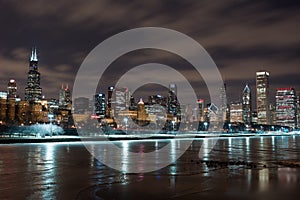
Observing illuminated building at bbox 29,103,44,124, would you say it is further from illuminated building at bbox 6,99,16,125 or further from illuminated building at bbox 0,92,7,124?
illuminated building at bbox 0,92,7,124

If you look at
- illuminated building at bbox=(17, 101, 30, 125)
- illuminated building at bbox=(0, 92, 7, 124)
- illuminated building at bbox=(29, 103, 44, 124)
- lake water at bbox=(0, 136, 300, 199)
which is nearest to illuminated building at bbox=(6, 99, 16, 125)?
illuminated building at bbox=(0, 92, 7, 124)

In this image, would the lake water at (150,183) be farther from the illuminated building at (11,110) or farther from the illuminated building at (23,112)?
the illuminated building at (11,110)

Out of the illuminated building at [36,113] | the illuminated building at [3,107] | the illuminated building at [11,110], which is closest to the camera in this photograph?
the illuminated building at [36,113]

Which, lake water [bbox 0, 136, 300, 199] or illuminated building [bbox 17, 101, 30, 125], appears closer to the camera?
lake water [bbox 0, 136, 300, 199]

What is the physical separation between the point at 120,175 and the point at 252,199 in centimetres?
650

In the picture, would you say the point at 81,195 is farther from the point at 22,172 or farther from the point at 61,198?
the point at 22,172

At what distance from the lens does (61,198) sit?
1045 cm

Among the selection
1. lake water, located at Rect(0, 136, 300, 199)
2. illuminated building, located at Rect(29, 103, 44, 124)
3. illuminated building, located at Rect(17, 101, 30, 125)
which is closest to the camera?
lake water, located at Rect(0, 136, 300, 199)

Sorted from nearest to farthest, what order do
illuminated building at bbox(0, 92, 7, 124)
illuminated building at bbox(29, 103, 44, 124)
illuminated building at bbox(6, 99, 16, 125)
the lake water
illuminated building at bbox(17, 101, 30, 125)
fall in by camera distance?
the lake water
illuminated building at bbox(17, 101, 30, 125)
illuminated building at bbox(29, 103, 44, 124)
illuminated building at bbox(0, 92, 7, 124)
illuminated building at bbox(6, 99, 16, 125)

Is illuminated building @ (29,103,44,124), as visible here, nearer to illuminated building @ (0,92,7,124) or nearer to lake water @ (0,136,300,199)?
illuminated building @ (0,92,7,124)

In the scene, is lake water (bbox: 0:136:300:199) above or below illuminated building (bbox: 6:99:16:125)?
below

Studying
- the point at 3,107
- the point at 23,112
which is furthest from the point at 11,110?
the point at 23,112

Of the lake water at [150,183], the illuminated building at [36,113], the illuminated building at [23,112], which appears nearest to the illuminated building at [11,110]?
the illuminated building at [23,112]

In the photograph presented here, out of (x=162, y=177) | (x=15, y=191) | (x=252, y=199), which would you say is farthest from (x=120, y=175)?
(x=252, y=199)
